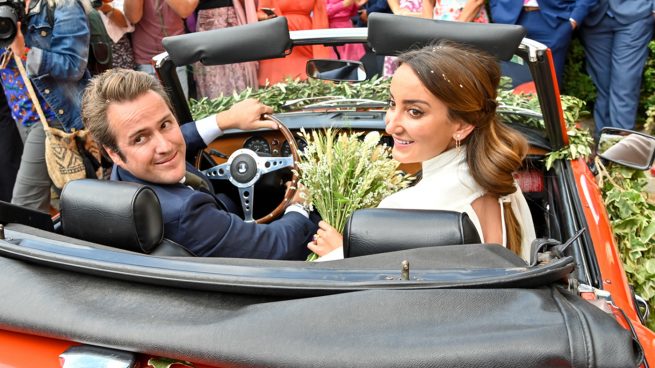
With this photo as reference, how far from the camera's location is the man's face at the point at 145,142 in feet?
7.89

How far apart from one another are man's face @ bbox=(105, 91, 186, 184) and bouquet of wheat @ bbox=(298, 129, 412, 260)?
0.57 m

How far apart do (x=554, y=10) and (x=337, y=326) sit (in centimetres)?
540

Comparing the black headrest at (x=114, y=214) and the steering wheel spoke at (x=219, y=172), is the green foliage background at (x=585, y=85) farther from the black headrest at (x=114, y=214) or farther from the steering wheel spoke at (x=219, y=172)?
the black headrest at (x=114, y=214)

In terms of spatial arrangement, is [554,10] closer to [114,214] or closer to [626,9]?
[626,9]

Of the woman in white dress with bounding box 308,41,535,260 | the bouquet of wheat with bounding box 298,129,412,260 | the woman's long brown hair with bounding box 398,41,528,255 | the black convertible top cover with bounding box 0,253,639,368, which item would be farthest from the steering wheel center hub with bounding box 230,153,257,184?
the black convertible top cover with bounding box 0,253,639,368

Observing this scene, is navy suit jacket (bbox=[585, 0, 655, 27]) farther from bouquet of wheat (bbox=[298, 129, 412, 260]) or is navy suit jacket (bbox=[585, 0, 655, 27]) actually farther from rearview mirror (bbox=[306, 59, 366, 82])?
bouquet of wheat (bbox=[298, 129, 412, 260])

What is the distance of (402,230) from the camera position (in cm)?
159

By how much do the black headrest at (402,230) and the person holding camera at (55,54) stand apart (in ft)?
11.0

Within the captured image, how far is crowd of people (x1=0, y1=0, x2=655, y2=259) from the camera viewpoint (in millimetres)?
2301

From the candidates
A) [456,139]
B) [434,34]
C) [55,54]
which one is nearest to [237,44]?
[434,34]

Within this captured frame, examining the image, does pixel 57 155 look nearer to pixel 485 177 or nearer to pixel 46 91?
pixel 46 91

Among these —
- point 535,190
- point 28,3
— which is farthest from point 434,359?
point 28,3

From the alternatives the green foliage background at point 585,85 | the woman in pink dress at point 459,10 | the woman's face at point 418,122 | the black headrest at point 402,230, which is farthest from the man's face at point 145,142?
the green foliage background at point 585,85

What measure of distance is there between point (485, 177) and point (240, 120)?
135 centimetres
